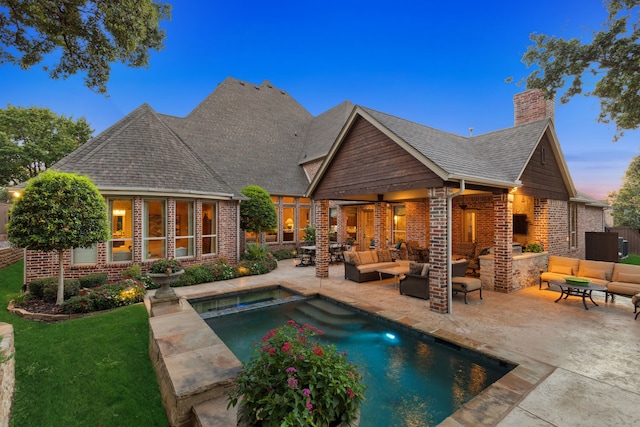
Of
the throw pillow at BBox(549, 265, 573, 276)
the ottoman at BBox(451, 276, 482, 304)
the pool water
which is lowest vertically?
the pool water

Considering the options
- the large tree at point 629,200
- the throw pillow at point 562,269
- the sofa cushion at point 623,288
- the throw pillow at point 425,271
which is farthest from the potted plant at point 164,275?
the large tree at point 629,200

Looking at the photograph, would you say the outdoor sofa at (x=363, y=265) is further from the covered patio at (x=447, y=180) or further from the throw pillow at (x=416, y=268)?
the throw pillow at (x=416, y=268)

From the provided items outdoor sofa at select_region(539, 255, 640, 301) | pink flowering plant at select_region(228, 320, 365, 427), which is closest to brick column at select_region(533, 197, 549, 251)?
outdoor sofa at select_region(539, 255, 640, 301)

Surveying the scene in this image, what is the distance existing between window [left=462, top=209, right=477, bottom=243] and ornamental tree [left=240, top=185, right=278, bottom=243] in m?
8.87

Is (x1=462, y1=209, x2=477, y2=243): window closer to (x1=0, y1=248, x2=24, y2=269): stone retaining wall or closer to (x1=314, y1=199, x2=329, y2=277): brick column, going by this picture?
(x1=314, y1=199, x2=329, y2=277): brick column

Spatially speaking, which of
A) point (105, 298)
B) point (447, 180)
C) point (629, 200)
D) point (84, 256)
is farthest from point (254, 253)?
point (629, 200)

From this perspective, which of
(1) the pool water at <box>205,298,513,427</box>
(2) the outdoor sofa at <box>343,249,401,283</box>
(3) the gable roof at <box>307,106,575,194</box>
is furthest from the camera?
(2) the outdoor sofa at <box>343,249,401,283</box>

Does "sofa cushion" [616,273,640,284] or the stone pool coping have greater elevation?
"sofa cushion" [616,273,640,284]

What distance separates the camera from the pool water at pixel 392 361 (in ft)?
12.1

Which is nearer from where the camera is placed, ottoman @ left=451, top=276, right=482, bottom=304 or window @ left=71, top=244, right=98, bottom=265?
ottoman @ left=451, top=276, right=482, bottom=304

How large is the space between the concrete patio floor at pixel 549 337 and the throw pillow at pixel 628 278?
649 mm

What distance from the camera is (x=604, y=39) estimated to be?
27.2 ft

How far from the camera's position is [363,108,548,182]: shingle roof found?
7.41 m

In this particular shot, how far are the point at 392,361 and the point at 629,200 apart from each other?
28.9 m
